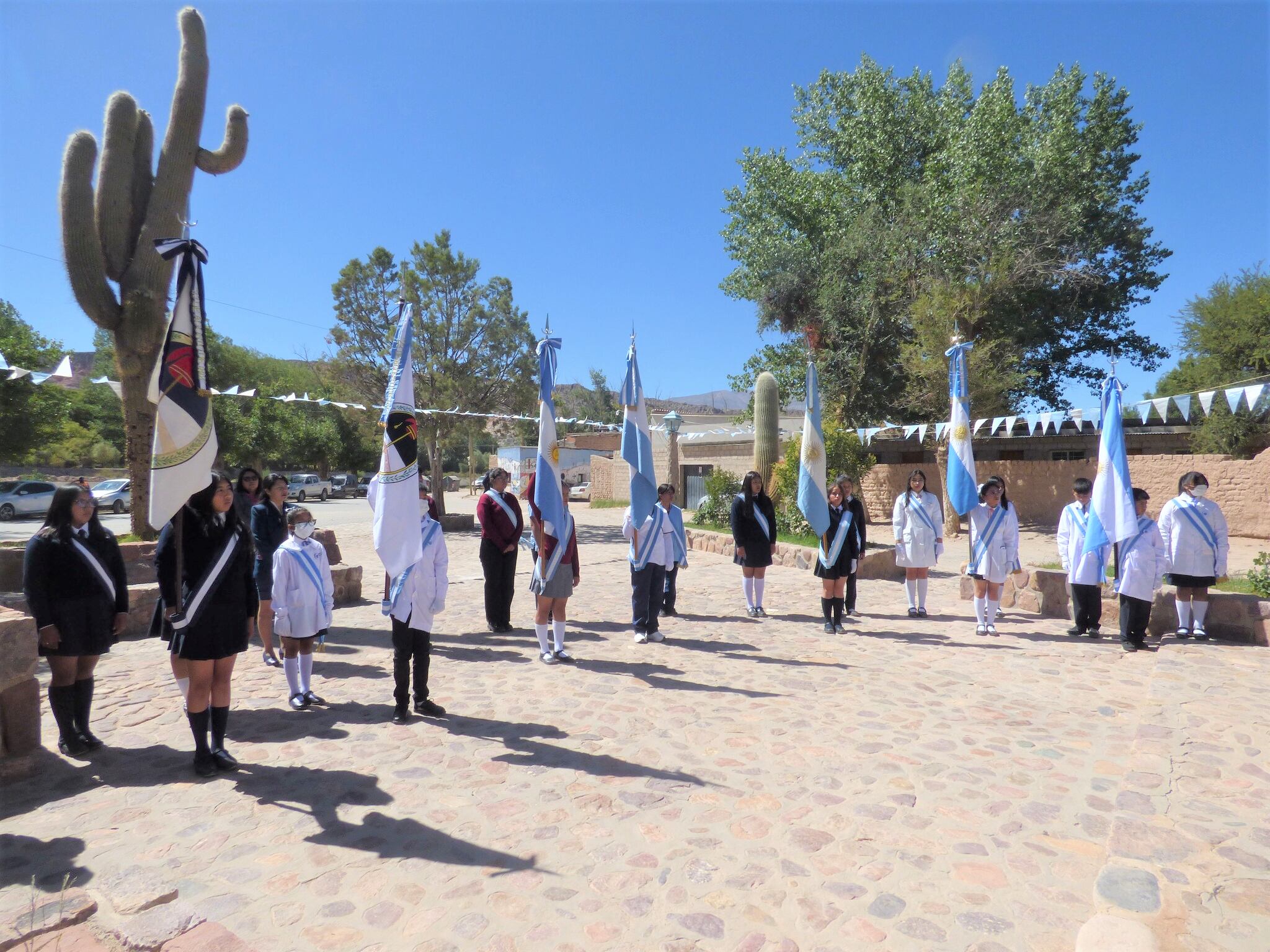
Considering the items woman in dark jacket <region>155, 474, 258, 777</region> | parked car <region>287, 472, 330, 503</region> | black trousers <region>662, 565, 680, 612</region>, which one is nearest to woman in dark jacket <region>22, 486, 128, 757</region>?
woman in dark jacket <region>155, 474, 258, 777</region>

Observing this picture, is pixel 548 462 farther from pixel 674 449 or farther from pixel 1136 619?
pixel 674 449

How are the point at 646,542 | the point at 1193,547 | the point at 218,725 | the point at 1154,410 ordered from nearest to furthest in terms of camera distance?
the point at 218,725
the point at 1193,547
the point at 646,542
the point at 1154,410

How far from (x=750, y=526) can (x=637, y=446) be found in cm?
176

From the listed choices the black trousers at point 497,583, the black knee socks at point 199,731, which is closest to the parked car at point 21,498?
the black trousers at point 497,583

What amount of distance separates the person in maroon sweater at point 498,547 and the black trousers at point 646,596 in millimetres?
1430

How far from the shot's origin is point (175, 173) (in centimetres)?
1029

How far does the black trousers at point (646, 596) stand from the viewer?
7309mm

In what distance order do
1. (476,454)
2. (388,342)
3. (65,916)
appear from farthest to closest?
(476,454) → (388,342) → (65,916)

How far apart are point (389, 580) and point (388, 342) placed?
1685cm

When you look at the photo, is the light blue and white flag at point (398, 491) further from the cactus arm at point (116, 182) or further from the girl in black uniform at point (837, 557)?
the cactus arm at point (116, 182)

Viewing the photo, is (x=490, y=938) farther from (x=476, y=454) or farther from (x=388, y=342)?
(x=476, y=454)

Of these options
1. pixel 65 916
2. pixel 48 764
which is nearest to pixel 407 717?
pixel 48 764

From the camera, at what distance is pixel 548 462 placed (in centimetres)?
620

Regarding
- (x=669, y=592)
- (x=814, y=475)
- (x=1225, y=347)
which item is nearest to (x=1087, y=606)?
(x=814, y=475)
